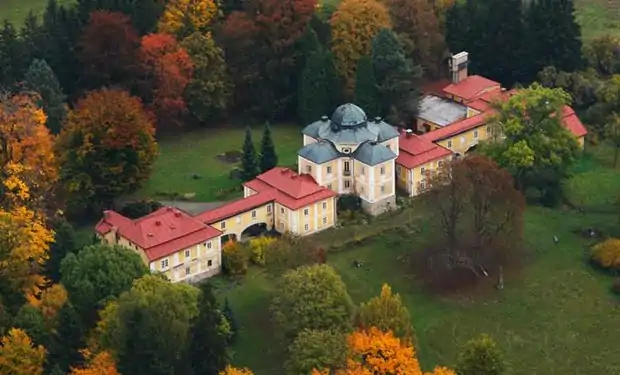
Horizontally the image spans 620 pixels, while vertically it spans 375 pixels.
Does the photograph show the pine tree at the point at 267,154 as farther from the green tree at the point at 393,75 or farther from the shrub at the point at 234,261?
the shrub at the point at 234,261

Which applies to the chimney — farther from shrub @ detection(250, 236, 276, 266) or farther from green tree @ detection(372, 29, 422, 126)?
shrub @ detection(250, 236, 276, 266)

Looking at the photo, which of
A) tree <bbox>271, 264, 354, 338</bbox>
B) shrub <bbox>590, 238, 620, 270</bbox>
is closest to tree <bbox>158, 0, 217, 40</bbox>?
tree <bbox>271, 264, 354, 338</bbox>

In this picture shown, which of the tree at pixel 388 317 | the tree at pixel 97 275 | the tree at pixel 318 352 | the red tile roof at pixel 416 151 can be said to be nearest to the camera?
the tree at pixel 318 352

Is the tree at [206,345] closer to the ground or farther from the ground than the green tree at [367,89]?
closer to the ground

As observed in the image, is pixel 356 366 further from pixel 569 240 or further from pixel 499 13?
pixel 499 13

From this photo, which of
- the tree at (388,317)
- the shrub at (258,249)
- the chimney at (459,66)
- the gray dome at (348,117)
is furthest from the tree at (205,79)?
the tree at (388,317)

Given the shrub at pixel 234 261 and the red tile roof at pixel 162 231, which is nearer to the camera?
the red tile roof at pixel 162 231

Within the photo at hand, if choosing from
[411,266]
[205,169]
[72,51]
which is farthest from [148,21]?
[411,266]

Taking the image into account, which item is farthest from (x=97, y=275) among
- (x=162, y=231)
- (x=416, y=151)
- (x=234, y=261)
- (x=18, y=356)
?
(x=416, y=151)
